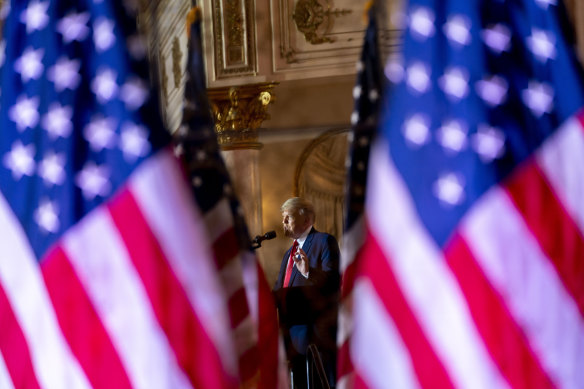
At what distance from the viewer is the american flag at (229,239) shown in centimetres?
215

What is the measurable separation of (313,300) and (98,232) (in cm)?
147

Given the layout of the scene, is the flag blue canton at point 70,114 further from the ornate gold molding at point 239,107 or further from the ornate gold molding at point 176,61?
the ornate gold molding at point 239,107

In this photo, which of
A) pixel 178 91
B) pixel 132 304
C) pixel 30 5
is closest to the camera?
pixel 132 304

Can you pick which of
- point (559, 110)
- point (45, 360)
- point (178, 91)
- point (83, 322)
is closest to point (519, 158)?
point (559, 110)

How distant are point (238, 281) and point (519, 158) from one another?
821mm

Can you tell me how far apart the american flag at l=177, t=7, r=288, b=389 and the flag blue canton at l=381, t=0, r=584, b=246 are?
560 mm

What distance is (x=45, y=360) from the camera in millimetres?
1953

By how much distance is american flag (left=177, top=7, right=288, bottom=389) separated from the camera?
215 cm

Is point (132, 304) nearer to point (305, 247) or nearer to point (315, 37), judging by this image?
point (305, 247)

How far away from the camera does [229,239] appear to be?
2.19 metres

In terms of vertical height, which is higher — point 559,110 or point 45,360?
point 559,110

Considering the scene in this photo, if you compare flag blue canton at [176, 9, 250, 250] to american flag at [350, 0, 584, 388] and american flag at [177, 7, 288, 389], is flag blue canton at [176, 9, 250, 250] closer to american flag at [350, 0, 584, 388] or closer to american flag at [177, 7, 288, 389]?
american flag at [177, 7, 288, 389]

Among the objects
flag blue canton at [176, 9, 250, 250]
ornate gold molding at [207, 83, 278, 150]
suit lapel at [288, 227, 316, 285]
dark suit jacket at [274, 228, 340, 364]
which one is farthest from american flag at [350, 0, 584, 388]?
ornate gold molding at [207, 83, 278, 150]

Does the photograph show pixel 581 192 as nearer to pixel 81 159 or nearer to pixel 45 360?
pixel 81 159
